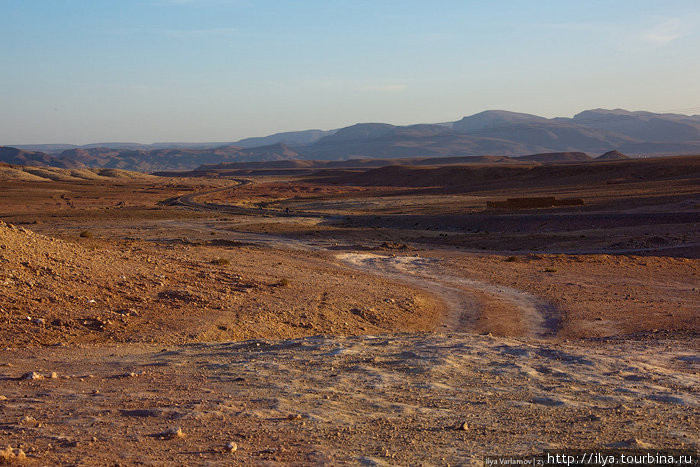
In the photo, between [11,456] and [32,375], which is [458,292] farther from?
[11,456]

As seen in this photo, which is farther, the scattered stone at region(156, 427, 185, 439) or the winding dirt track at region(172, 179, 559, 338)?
the winding dirt track at region(172, 179, 559, 338)

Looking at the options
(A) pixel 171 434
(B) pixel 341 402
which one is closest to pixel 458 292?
(B) pixel 341 402

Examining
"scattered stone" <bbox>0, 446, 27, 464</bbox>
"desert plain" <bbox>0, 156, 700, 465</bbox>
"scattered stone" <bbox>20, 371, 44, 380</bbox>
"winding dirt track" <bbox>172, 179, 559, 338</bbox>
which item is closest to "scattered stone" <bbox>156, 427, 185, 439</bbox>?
"desert plain" <bbox>0, 156, 700, 465</bbox>

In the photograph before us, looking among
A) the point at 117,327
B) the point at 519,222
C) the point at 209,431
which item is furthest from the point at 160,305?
the point at 519,222

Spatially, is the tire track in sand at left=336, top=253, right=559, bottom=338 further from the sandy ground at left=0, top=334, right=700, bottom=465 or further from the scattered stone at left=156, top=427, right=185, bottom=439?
the scattered stone at left=156, top=427, right=185, bottom=439

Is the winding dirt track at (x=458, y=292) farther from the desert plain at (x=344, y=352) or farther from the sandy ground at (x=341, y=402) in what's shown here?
the sandy ground at (x=341, y=402)

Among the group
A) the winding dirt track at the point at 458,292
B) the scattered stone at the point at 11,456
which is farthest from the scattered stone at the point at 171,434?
the winding dirt track at the point at 458,292

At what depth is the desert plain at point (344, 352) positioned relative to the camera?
6.70 metres

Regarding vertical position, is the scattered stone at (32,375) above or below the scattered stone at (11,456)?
below

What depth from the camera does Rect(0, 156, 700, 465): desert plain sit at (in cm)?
670

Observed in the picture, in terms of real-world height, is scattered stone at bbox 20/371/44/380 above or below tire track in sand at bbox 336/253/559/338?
above

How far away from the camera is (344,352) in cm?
1090

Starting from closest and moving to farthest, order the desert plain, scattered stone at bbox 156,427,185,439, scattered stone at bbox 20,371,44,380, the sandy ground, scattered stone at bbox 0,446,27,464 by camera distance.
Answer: scattered stone at bbox 0,446,27,464 < the sandy ground < scattered stone at bbox 156,427,185,439 < the desert plain < scattered stone at bbox 20,371,44,380

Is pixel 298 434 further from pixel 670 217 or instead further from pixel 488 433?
pixel 670 217
